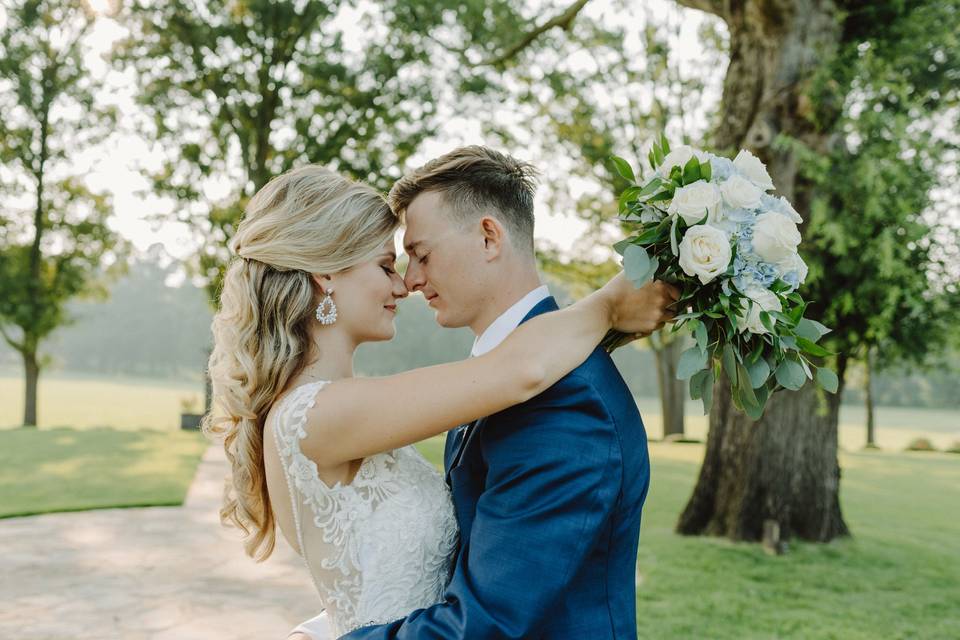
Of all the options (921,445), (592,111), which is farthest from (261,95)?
(921,445)

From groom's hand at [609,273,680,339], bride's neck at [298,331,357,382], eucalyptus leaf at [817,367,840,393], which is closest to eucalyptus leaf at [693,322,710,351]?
groom's hand at [609,273,680,339]

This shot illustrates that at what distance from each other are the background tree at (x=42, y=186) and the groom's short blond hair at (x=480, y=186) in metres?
23.6

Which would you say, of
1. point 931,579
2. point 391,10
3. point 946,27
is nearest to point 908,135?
point 946,27

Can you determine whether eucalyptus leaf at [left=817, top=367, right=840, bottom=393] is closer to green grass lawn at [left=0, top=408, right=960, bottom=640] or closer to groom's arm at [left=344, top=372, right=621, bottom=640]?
groom's arm at [left=344, top=372, right=621, bottom=640]

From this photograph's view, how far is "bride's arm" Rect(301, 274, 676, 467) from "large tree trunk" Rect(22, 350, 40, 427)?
80.2 ft

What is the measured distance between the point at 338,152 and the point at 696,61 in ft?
33.1

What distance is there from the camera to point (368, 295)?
8.79ft

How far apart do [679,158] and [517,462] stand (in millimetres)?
905

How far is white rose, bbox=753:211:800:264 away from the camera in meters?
2.18

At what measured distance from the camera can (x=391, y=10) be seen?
18078 mm

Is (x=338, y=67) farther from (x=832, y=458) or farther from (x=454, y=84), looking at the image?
(x=832, y=458)

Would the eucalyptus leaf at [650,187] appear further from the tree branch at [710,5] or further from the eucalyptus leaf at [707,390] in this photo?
the tree branch at [710,5]

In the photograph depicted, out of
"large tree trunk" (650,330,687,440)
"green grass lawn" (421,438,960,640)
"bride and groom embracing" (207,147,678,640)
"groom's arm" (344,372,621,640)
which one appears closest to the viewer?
"groom's arm" (344,372,621,640)

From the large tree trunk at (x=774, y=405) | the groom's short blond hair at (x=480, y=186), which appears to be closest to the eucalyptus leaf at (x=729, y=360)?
the groom's short blond hair at (x=480, y=186)
